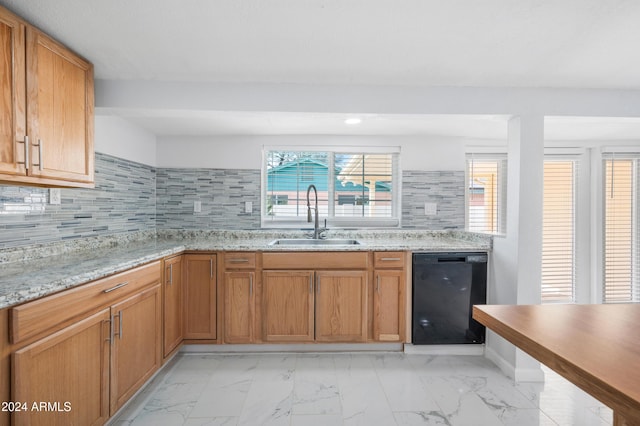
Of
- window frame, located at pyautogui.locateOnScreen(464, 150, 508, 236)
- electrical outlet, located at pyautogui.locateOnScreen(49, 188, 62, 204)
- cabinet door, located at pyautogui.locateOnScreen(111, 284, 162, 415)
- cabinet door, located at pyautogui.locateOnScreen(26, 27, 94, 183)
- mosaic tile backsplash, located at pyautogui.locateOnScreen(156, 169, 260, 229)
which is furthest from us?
window frame, located at pyautogui.locateOnScreen(464, 150, 508, 236)

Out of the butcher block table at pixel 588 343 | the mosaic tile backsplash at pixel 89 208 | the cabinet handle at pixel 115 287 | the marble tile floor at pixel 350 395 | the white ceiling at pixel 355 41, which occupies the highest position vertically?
the white ceiling at pixel 355 41

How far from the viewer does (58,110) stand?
169 cm

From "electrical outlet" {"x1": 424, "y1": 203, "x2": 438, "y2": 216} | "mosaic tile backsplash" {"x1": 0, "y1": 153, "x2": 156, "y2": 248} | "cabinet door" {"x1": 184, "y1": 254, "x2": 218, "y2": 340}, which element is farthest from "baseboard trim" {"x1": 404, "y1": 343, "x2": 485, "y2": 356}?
"mosaic tile backsplash" {"x1": 0, "y1": 153, "x2": 156, "y2": 248}

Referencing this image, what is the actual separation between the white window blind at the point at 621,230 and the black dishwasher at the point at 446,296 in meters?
2.00

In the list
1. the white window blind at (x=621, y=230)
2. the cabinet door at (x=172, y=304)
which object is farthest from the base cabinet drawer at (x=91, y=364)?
the white window blind at (x=621, y=230)

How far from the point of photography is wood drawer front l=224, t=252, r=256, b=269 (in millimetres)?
2557

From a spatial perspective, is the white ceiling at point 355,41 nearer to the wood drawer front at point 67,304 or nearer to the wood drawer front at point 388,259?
the wood drawer front at point 388,259

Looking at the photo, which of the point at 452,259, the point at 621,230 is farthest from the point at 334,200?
the point at 621,230

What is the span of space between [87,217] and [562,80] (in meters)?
3.41

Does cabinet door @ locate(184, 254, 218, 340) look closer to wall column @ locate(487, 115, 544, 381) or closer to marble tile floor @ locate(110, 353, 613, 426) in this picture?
marble tile floor @ locate(110, 353, 613, 426)

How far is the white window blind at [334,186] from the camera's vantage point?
11.0 feet

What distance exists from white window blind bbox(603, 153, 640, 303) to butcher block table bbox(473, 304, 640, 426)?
303 cm

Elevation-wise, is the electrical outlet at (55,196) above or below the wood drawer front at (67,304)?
above

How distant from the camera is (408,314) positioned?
2594 mm
